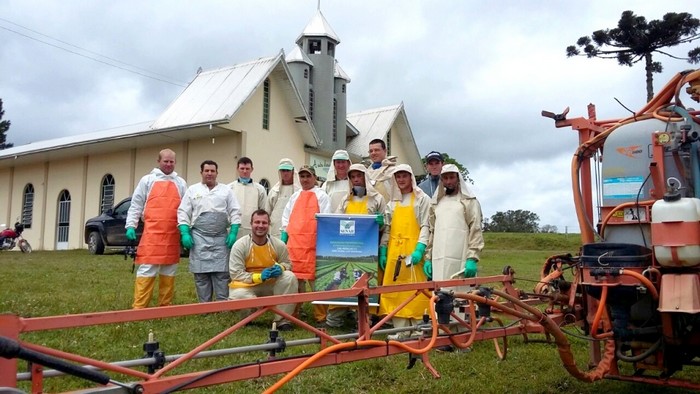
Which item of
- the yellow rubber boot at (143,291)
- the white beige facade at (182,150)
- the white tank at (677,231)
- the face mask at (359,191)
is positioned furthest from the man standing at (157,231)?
the white beige facade at (182,150)

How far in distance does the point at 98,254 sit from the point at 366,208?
14190 mm

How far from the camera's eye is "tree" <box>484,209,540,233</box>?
5297cm

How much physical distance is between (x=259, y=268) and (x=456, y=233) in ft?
7.40

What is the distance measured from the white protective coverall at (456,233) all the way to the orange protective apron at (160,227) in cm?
312

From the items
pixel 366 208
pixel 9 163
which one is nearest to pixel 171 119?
pixel 9 163

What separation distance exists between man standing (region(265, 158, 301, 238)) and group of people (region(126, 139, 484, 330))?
0.02m

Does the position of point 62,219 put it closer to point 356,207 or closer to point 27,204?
point 27,204

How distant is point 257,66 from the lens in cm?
2195

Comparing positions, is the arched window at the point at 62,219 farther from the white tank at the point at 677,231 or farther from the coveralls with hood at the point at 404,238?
the white tank at the point at 677,231

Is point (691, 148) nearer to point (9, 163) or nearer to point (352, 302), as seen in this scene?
point (352, 302)

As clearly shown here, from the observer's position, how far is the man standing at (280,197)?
8086mm

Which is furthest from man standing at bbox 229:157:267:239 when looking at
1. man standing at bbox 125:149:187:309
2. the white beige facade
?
the white beige facade

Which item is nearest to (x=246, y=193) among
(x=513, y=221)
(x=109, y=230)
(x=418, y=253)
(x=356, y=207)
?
(x=356, y=207)

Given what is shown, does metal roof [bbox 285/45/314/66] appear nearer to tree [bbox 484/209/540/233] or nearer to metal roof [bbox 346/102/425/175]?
metal roof [bbox 346/102/425/175]
